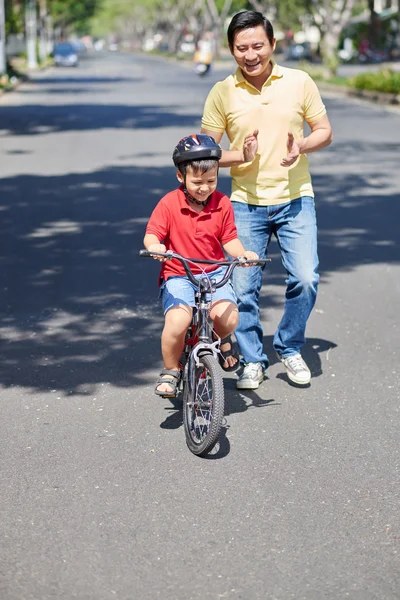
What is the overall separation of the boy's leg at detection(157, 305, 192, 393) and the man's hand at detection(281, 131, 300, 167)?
97 centimetres

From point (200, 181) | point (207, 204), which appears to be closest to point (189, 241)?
point (207, 204)

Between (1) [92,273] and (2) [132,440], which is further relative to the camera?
(1) [92,273]

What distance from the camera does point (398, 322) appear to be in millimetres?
8305

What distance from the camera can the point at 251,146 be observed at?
5863 mm

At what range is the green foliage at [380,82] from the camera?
111 ft

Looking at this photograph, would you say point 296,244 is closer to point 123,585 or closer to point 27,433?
point 27,433

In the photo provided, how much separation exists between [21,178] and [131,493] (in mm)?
12526

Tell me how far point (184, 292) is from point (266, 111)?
1.12 m

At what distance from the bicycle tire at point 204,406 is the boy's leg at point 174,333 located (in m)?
0.16

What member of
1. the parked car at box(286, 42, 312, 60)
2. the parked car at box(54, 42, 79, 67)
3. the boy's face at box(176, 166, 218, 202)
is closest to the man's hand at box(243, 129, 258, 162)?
the boy's face at box(176, 166, 218, 202)

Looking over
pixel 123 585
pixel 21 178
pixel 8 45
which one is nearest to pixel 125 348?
pixel 123 585

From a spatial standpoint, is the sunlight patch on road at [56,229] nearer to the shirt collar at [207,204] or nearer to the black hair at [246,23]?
the black hair at [246,23]

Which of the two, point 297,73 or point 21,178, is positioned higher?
point 297,73

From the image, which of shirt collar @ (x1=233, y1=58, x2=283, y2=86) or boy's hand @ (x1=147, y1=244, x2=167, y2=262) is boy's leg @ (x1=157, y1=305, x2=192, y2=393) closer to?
boy's hand @ (x1=147, y1=244, x2=167, y2=262)
